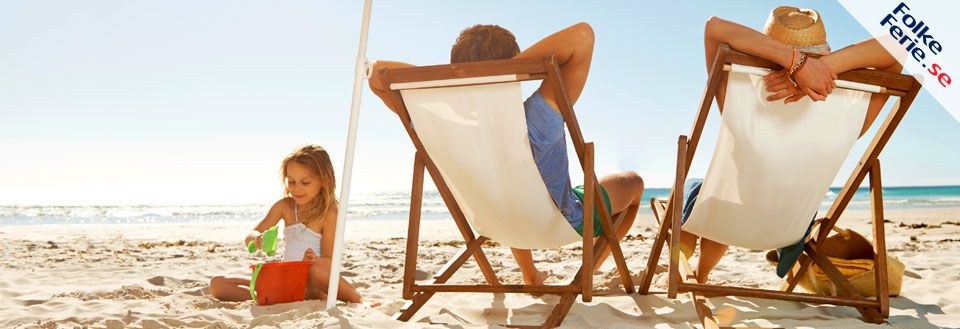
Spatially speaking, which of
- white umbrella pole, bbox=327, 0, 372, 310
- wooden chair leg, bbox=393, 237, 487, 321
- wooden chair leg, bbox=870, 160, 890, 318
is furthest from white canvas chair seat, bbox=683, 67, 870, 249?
white umbrella pole, bbox=327, 0, 372, 310

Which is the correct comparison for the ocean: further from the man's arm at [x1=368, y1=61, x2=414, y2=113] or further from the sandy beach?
the man's arm at [x1=368, y1=61, x2=414, y2=113]

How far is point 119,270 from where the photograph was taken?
189 inches

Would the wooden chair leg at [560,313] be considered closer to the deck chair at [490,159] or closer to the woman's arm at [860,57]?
the deck chair at [490,159]

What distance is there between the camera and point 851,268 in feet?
10.2

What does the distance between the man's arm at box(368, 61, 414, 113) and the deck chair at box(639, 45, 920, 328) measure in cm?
101

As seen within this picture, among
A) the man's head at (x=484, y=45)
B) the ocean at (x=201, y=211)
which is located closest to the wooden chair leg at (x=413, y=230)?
the man's head at (x=484, y=45)

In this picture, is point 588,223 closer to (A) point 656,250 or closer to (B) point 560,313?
(B) point 560,313

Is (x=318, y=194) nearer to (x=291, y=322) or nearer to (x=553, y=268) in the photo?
(x=291, y=322)

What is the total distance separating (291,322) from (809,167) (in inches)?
74.3

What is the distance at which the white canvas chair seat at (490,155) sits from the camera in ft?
7.64

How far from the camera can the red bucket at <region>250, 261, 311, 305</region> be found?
10.0 ft

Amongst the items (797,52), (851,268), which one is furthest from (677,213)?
(851,268)

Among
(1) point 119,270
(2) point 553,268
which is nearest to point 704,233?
(2) point 553,268

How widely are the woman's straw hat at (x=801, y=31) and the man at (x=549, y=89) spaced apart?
0.63 meters
